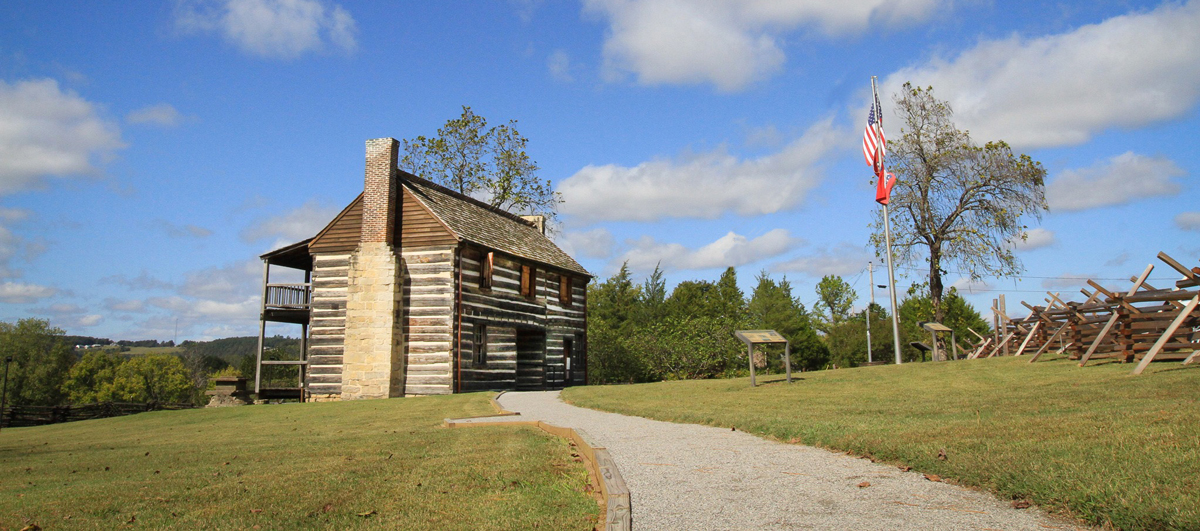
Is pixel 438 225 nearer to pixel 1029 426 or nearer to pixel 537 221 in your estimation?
pixel 537 221

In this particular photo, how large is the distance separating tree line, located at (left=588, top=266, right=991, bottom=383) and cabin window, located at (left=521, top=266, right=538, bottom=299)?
27.8 feet

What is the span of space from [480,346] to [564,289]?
666cm

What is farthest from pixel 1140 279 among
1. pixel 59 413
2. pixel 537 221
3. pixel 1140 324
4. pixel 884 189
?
pixel 59 413

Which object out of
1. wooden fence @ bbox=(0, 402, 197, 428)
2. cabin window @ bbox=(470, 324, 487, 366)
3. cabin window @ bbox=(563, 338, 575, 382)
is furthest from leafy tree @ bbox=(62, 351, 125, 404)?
cabin window @ bbox=(470, 324, 487, 366)

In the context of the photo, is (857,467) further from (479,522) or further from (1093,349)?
(1093,349)

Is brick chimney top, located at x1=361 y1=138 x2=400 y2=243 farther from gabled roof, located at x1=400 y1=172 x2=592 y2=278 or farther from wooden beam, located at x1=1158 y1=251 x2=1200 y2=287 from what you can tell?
wooden beam, located at x1=1158 y1=251 x2=1200 y2=287

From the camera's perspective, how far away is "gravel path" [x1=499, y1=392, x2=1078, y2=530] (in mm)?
4367

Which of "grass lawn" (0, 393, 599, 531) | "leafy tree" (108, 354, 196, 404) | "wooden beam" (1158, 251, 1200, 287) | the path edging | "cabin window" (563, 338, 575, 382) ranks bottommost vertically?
"leafy tree" (108, 354, 196, 404)

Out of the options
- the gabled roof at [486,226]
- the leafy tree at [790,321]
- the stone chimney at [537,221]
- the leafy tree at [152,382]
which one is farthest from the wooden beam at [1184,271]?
the leafy tree at [152,382]

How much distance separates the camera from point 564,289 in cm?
3114

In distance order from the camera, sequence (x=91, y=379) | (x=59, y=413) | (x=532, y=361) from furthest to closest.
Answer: (x=91, y=379) < (x=59, y=413) < (x=532, y=361)

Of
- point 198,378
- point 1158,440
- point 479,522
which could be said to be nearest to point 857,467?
point 1158,440

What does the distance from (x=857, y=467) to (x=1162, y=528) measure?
2441 mm

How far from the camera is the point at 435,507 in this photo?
518cm
